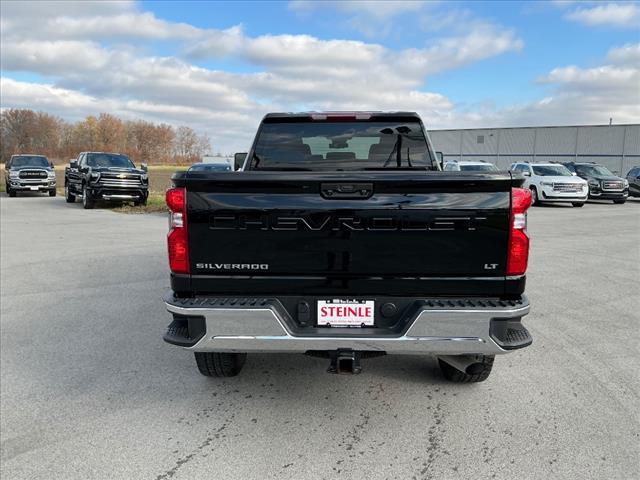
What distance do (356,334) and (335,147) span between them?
2312mm

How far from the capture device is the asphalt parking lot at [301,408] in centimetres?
300

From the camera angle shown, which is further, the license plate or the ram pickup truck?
the license plate

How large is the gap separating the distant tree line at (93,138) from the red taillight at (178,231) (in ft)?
306

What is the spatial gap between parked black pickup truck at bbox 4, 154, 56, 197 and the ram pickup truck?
26.3 metres

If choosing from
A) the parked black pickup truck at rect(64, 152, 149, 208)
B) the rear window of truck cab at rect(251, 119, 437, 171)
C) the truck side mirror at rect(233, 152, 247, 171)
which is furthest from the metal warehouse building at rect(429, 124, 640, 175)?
the rear window of truck cab at rect(251, 119, 437, 171)

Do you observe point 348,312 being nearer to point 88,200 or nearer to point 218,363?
point 218,363

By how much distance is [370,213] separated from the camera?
9.88 feet

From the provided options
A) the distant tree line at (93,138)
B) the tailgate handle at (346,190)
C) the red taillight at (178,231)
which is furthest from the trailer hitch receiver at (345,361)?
the distant tree line at (93,138)

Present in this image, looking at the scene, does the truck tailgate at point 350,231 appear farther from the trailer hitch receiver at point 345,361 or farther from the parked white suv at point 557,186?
the parked white suv at point 557,186

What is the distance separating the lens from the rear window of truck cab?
4.78 m

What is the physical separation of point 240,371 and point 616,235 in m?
11.6

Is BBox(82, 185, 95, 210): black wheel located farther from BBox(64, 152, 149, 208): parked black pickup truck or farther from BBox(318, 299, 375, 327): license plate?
BBox(318, 299, 375, 327): license plate

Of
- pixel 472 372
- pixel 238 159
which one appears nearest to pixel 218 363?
pixel 472 372

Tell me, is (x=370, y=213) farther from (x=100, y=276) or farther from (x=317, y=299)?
(x=100, y=276)
